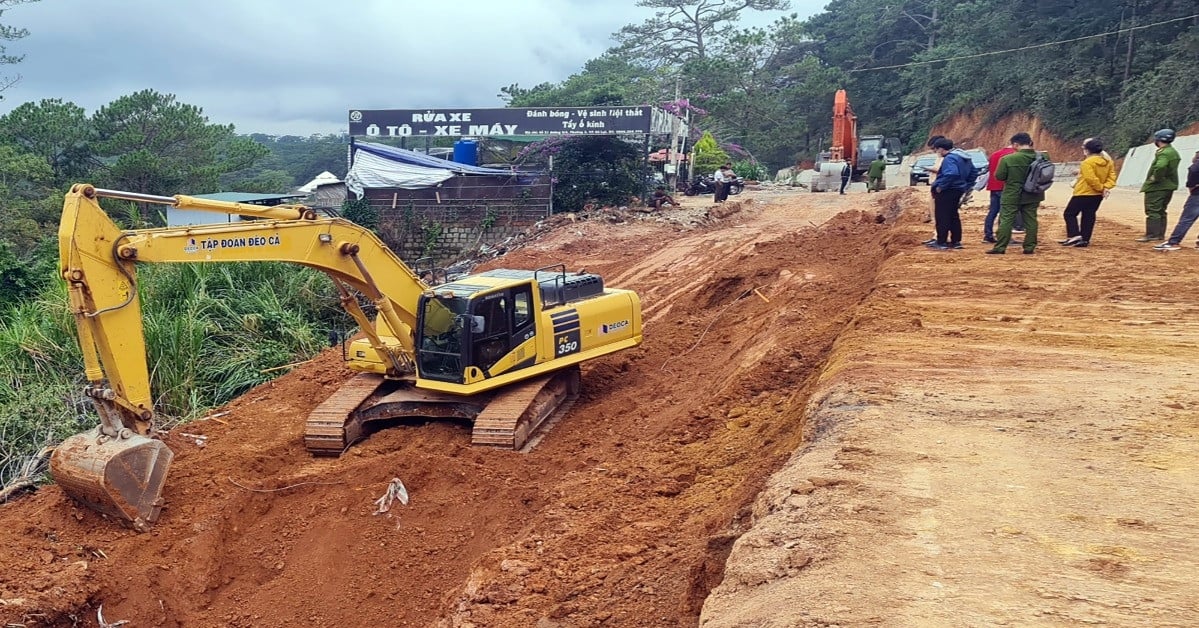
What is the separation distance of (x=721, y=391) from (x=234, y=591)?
4445 mm

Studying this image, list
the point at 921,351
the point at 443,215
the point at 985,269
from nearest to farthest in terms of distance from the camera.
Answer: the point at 921,351 < the point at 985,269 < the point at 443,215

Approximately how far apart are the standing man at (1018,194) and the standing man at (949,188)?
0.41m

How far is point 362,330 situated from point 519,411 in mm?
1818

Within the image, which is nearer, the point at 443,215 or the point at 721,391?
the point at 721,391

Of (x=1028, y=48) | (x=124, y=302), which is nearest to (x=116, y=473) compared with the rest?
(x=124, y=302)

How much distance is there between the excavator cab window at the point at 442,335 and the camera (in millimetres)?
7801

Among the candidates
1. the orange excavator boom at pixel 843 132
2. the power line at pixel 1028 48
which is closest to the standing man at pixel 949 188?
the orange excavator boom at pixel 843 132

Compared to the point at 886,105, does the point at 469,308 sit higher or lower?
lower

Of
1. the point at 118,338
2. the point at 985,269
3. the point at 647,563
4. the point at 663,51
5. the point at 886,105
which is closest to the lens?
the point at 647,563

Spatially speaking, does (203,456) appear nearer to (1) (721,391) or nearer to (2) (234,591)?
(2) (234,591)

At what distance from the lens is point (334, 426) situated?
796 centimetres

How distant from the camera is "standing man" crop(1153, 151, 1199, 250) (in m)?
9.48

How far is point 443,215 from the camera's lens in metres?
23.2

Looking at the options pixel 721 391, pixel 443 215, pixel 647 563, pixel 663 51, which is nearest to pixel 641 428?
pixel 721 391
